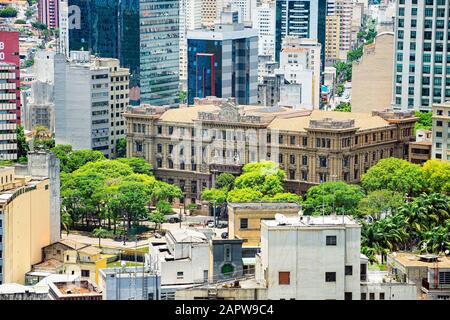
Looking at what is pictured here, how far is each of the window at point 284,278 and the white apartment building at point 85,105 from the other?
7852cm

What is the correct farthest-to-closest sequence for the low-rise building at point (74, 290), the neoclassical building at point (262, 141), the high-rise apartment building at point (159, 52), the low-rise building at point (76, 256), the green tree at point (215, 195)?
the high-rise apartment building at point (159, 52)
the neoclassical building at point (262, 141)
the green tree at point (215, 195)
the low-rise building at point (76, 256)
the low-rise building at point (74, 290)

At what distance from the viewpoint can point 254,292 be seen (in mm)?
30297

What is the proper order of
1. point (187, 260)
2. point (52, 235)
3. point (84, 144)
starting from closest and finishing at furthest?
point (187, 260) → point (52, 235) → point (84, 144)

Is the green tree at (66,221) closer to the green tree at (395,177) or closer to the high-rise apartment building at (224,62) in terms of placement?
the green tree at (395,177)

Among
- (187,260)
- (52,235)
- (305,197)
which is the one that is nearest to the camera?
(187,260)

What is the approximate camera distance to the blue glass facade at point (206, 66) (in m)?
129

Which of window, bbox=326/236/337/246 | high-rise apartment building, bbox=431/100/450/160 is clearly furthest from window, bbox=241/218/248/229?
high-rise apartment building, bbox=431/100/450/160

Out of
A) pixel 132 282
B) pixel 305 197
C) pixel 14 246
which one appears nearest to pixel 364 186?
pixel 305 197

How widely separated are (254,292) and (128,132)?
70.5 m

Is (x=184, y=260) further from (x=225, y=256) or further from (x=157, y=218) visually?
(x=157, y=218)

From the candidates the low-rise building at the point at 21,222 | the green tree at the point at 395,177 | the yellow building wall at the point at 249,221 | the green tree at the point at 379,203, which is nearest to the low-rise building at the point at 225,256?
the yellow building wall at the point at 249,221

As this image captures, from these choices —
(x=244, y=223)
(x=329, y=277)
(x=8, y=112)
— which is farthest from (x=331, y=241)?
(x=8, y=112)

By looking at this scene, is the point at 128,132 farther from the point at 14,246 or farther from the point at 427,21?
the point at 14,246

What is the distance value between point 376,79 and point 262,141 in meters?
26.9
